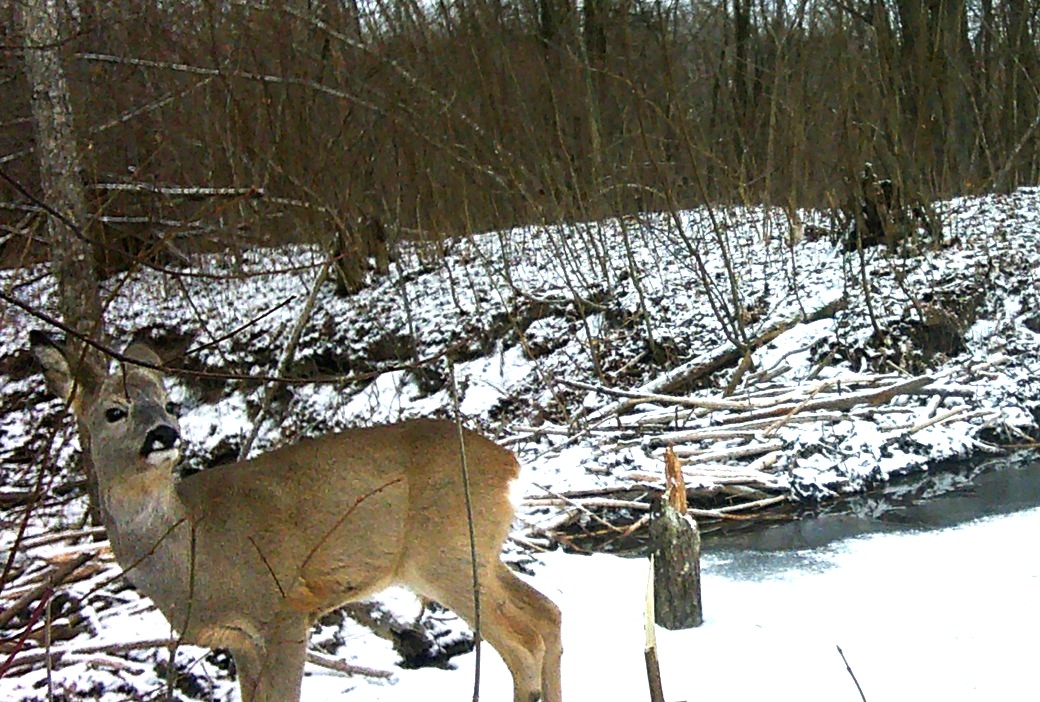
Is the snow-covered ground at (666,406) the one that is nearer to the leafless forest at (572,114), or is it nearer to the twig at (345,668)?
the twig at (345,668)

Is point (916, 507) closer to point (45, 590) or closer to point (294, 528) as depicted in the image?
point (294, 528)

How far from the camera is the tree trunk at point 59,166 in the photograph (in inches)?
221

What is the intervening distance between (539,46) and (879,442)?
824 cm

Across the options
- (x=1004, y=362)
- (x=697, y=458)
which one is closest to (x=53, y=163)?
(x=697, y=458)

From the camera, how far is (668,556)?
4.84 meters

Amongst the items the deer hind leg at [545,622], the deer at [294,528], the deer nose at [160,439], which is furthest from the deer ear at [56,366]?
the deer hind leg at [545,622]

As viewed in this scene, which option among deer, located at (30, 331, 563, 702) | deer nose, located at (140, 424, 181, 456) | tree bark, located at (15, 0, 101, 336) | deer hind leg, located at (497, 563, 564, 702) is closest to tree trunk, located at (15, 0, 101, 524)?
tree bark, located at (15, 0, 101, 336)

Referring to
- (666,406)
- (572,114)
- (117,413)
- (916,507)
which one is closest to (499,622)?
(117,413)

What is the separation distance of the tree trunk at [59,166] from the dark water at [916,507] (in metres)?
3.93

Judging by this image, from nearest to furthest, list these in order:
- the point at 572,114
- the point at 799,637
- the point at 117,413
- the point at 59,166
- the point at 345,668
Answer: the point at 117,413 < the point at 345,668 < the point at 799,637 < the point at 59,166 < the point at 572,114

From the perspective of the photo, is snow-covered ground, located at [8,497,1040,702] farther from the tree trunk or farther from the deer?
the tree trunk

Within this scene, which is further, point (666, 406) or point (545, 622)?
point (666, 406)

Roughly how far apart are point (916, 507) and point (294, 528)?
16.0 ft

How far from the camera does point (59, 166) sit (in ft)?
19.1
